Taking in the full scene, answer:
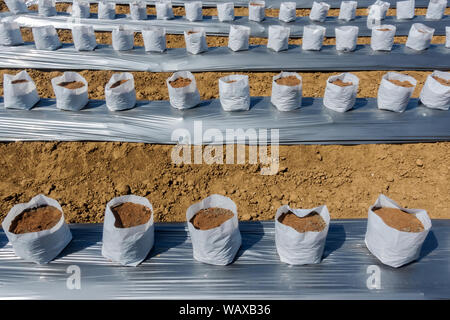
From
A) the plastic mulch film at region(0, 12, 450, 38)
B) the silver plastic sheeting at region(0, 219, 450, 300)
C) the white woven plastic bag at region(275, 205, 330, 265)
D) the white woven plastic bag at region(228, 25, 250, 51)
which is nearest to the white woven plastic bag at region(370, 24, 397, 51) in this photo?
the plastic mulch film at region(0, 12, 450, 38)

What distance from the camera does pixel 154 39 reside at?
19.3 ft

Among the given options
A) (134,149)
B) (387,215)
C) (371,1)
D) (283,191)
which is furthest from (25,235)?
(371,1)

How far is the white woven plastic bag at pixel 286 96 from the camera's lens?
4.26m

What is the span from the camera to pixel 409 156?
13.7ft

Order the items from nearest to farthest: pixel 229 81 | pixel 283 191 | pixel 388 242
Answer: pixel 388 242 < pixel 283 191 < pixel 229 81

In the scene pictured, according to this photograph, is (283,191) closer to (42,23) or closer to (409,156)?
(409,156)

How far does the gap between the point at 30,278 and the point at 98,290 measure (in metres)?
0.57

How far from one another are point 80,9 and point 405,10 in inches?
278

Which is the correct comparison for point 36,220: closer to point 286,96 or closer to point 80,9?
point 286,96

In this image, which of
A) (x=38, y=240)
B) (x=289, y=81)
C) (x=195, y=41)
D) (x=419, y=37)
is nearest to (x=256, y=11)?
(x=195, y=41)

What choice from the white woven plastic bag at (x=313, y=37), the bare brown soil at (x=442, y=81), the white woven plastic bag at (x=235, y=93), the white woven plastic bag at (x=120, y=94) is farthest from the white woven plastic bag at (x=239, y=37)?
the bare brown soil at (x=442, y=81)

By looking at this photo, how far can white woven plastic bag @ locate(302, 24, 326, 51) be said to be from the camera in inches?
227

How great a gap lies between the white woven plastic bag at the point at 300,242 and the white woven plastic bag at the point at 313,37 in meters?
4.08

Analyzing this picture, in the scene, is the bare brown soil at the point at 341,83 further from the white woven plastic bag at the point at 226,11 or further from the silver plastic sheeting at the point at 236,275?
the white woven plastic bag at the point at 226,11
